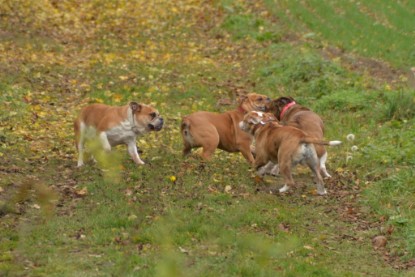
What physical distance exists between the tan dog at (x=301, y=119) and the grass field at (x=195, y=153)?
0.48m

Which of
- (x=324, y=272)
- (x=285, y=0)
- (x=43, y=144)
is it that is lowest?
(x=285, y=0)

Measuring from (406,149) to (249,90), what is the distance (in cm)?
710

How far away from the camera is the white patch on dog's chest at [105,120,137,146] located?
12.3 m

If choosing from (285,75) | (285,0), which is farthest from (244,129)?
Result: (285,0)

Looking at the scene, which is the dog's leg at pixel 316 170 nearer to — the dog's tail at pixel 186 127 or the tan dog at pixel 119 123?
the dog's tail at pixel 186 127

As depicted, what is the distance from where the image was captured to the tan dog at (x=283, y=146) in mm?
10688

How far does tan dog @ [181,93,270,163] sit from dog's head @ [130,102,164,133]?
437mm

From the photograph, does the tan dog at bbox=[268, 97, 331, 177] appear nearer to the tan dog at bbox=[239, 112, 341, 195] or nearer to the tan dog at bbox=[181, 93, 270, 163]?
the tan dog at bbox=[181, 93, 270, 163]

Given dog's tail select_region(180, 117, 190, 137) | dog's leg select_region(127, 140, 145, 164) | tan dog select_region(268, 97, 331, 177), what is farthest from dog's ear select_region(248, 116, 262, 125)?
dog's leg select_region(127, 140, 145, 164)

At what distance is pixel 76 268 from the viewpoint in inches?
303

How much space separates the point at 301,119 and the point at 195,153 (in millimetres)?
1944

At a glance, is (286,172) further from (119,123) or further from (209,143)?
(119,123)

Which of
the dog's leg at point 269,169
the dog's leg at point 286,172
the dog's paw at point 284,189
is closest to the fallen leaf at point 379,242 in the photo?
the dog's leg at point 286,172

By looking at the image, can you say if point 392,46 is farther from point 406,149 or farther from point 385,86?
point 406,149
